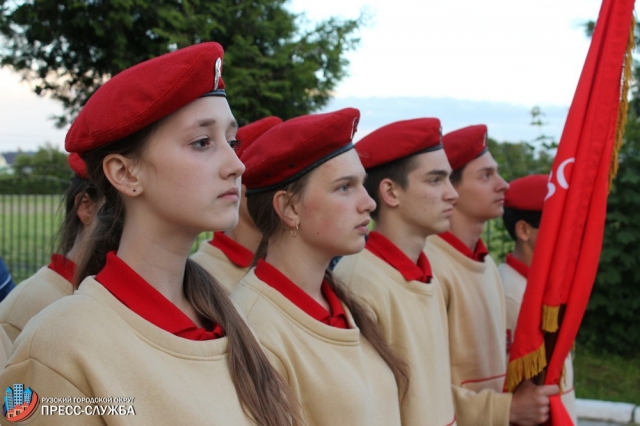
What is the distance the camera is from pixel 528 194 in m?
4.60

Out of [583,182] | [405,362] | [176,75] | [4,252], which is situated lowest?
[4,252]

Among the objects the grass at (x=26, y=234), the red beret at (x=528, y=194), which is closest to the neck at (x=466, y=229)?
the red beret at (x=528, y=194)

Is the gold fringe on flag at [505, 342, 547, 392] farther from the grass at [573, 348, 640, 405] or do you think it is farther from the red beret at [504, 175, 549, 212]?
the grass at [573, 348, 640, 405]

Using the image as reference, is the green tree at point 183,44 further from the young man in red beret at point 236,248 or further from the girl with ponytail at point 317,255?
the girl with ponytail at point 317,255

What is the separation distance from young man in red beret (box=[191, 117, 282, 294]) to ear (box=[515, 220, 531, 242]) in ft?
5.50

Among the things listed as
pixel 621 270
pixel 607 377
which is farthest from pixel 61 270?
pixel 621 270

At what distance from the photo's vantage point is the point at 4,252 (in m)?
12.2

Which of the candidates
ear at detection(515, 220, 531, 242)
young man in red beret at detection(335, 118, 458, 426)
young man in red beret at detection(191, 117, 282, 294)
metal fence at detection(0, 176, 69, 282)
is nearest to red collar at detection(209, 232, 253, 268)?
young man in red beret at detection(191, 117, 282, 294)

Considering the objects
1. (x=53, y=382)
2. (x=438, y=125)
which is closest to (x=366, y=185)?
(x=438, y=125)

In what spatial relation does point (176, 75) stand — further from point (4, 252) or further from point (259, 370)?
point (4, 252)

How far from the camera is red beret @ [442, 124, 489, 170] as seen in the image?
14.3 ft

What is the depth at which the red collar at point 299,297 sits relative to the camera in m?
2.47

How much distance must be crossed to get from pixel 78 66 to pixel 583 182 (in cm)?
665

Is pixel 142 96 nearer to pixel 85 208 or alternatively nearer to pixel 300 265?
pixel 300 265
